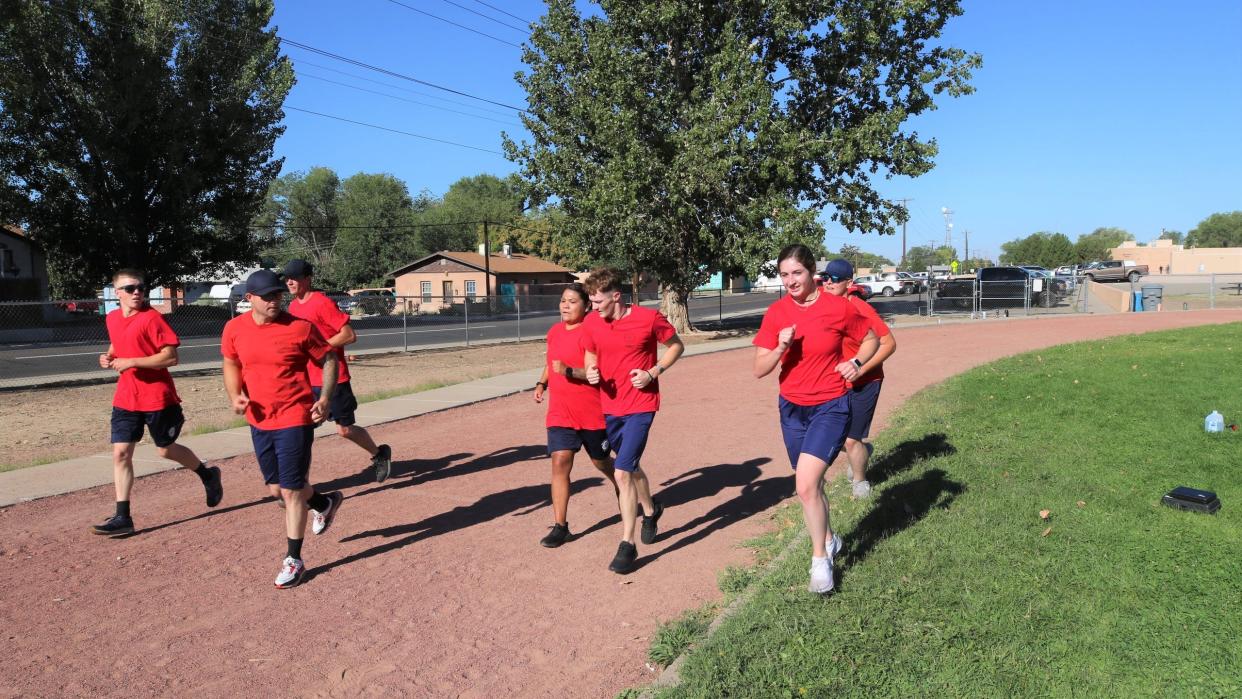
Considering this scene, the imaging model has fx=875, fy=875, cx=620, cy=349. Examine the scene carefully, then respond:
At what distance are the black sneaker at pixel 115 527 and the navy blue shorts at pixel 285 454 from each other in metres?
1.75

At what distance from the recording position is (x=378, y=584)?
17.2 ft

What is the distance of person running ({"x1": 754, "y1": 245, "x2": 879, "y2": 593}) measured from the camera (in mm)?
4461

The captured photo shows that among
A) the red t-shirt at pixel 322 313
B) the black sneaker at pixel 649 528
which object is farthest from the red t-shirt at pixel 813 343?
the red t-shirt at pixel 322 313

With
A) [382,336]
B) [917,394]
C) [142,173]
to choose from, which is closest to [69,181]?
[142,173]

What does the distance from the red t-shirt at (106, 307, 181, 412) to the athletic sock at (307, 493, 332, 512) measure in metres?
1.45

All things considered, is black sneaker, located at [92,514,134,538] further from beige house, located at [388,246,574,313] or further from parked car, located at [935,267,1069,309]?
beige house, located at [388,246,574,313]

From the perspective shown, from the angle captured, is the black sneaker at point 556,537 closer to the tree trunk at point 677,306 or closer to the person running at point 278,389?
the person running at point 278,389

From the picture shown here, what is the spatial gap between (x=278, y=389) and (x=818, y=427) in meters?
3.07

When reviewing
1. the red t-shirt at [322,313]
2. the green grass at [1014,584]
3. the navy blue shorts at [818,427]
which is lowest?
the green grass at [1014,584]

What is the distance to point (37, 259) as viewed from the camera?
3647cm

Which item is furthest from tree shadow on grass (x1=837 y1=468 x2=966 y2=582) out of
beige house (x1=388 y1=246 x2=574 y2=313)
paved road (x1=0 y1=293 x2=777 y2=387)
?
Answer: beige house (x1=388 y1=246 x2=574 y2=313)

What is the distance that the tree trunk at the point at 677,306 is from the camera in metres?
27.9

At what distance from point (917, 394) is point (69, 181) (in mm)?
31970

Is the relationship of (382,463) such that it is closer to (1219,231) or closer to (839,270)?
(839,270)
